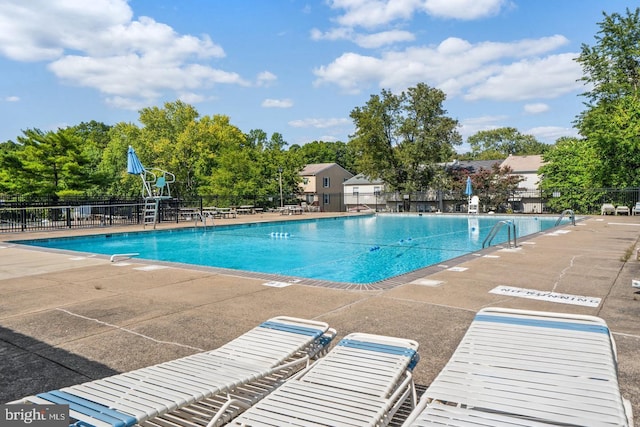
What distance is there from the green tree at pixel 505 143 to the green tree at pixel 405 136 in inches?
1468

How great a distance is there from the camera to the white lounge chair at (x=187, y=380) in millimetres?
1718

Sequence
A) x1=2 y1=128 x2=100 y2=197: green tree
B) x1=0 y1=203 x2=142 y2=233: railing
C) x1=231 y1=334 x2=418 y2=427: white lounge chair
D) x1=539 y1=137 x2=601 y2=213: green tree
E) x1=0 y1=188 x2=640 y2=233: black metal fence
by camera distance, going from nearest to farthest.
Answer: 1. x1=231 y1=334 x2=418 y2=427: white lounge chair
2. x1=0 y1=203 x2=142 y2=233: railing
3. x1=0 y1=188 x2=640 y2=233: black metal fence
4. x1=2 y1=128 x2=100 y2=197: green tree
5. x1=539 y1=137 x2=601 y2=213: green tree

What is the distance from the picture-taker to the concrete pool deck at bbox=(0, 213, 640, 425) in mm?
3174

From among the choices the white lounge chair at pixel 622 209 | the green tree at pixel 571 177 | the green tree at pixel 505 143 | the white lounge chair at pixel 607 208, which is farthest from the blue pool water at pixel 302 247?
the green tree at pixel 505 143

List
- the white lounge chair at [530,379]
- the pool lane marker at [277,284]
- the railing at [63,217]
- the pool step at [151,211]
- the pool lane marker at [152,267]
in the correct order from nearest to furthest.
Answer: the white lounge chair at [530,379], the pool lane marker at [277,284], the pool lane marker at [152,267], the pool step at [151,211], the railing at [63,217]

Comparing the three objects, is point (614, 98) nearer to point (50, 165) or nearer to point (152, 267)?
point (152, 267)

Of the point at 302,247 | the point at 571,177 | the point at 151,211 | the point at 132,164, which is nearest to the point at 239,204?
the point at 151,211

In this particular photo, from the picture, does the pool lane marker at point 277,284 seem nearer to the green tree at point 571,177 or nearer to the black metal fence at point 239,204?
the black metal fence at point 239,204

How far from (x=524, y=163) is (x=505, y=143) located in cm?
3330

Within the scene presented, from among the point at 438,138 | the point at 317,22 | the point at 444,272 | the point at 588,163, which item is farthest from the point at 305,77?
the point at 444,272

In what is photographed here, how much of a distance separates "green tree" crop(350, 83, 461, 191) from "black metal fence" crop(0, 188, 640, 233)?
198cm

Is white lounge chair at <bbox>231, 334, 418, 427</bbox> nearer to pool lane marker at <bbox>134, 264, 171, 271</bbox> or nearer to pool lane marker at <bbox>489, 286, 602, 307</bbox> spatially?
pool lane marker at <bbox>489, 286, 602, 307</bbox>

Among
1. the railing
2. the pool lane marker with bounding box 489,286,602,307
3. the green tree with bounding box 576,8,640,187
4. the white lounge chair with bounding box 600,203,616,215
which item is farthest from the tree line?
the pool lane marker with bounding box 489,286,602,307

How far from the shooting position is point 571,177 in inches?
1045
